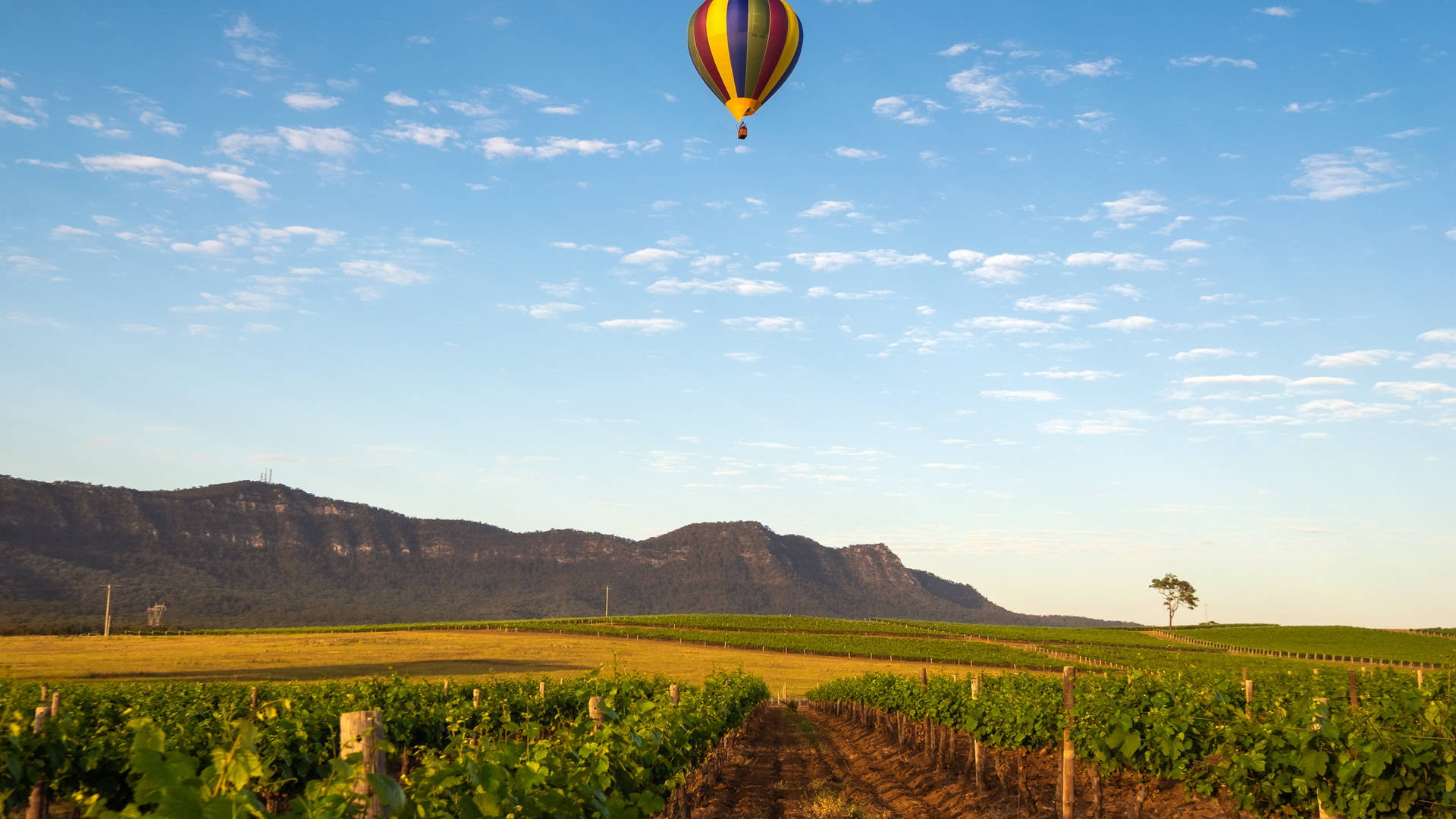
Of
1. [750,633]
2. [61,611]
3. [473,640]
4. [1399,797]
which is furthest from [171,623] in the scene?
[1399,797]

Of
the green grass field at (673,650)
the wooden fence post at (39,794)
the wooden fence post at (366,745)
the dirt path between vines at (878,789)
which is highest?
the wooden fence post at (366,745)

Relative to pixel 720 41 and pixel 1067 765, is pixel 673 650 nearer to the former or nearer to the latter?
pixel 720 41

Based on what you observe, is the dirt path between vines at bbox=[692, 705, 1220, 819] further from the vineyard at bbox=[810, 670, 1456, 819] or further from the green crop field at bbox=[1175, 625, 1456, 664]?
the green crop field at bbox=[1175, 625, 1456, 664]

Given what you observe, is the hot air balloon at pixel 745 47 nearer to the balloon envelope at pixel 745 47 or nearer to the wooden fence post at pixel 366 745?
the balloon envelope at pixel 745 47

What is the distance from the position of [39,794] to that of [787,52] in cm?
2216

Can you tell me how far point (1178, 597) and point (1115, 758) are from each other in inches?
5987

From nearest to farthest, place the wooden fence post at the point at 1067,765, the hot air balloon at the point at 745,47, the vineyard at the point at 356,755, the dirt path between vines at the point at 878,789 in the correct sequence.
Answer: the vineyard at the point at 356,755 → the wooden fence post at the point at 1067,765 → the dirt path between vines at the point at 878,789 → the hot air balloon at the point at 745,47

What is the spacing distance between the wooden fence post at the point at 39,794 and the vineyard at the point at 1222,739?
12.0 meters

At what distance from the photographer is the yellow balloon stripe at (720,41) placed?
78.2 ft

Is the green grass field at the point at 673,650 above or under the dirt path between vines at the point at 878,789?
under

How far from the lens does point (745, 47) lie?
23688mm

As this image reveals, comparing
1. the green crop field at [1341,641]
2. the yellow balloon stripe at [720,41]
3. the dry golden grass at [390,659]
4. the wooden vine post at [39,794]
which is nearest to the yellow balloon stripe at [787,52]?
the yellow balloon stripe at [720,41]

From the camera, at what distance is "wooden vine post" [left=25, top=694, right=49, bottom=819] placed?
31.6ft

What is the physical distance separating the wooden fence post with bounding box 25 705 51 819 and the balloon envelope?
Result: 19.9 metres
